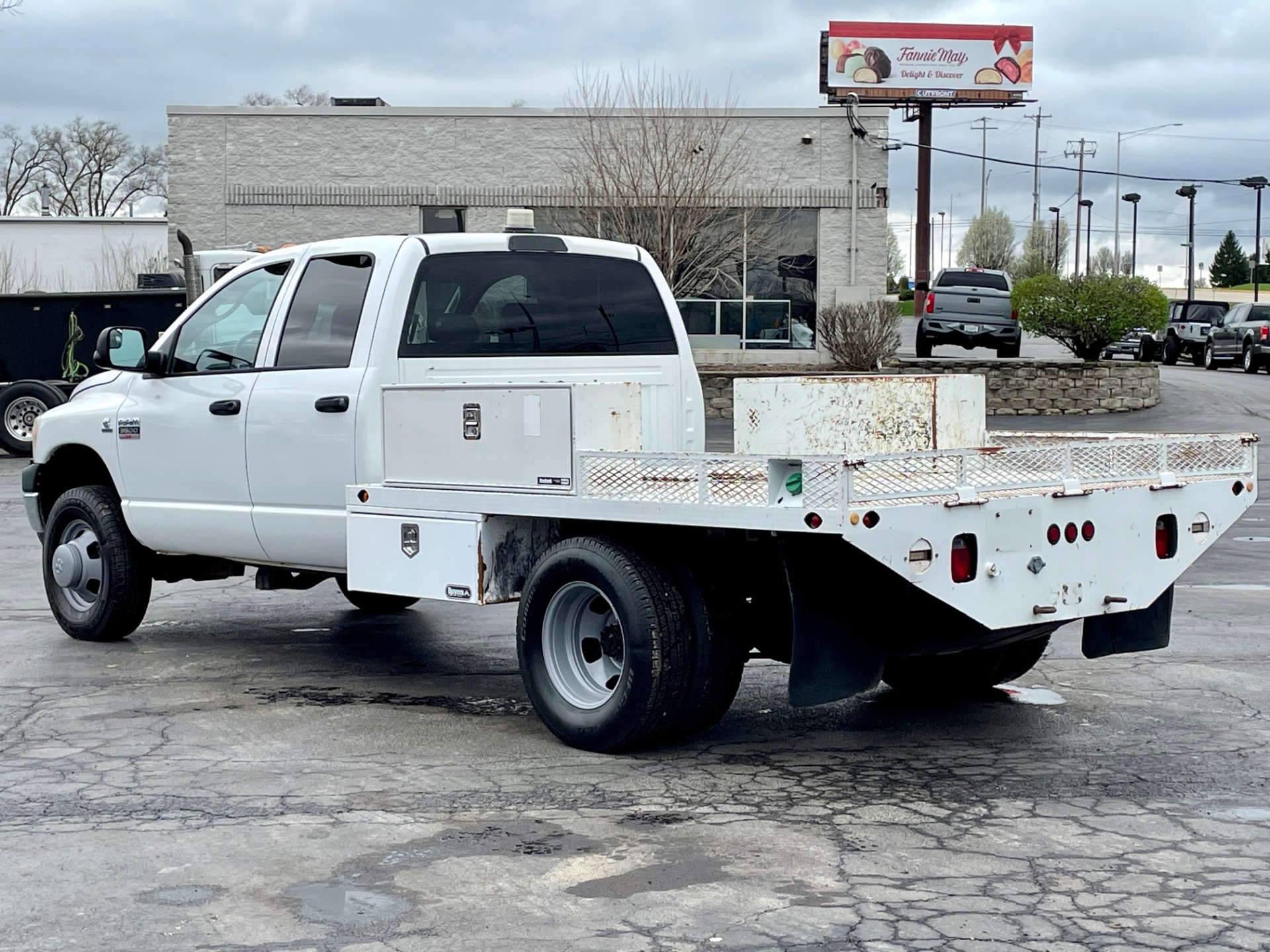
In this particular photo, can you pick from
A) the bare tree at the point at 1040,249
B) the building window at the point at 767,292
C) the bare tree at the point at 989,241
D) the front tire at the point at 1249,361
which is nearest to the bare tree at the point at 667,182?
the building window at the point at 767,292

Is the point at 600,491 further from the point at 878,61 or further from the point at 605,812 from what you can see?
the point at 878,61

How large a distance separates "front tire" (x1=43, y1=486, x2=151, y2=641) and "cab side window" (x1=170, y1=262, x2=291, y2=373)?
105 cm

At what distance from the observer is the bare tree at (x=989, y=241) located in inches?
5064

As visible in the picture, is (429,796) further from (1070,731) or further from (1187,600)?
(1187,600)

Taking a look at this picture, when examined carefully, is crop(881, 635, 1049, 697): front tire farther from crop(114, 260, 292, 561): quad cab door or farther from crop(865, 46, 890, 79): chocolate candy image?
crop(865, 46, 890, 79): chocolate candy image

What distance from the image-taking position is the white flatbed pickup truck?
226 inches

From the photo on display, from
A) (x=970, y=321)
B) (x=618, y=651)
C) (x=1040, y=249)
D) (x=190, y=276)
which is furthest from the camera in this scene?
(x=1040, y=249)

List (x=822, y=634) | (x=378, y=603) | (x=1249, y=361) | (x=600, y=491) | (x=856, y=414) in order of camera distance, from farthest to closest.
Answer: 1. (x=1249, y=361)
2. (x=378, y=603)
3. (x=856, y=414)
4. (x=600, y=491)
5. (x=822, y=634)

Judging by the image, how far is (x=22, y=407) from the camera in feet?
70.1

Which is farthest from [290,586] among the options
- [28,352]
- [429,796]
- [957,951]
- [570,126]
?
[570,126]

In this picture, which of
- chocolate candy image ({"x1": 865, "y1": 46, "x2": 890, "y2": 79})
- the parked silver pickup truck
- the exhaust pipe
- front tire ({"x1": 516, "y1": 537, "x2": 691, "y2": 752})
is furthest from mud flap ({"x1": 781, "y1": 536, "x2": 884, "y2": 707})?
chocolate candy image ({"x1": 865, "y1": 46, "x2": 890, "y2": 79})

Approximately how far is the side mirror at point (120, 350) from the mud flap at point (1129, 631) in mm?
5178

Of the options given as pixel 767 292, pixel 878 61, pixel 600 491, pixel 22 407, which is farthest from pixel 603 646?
pixel 878 61

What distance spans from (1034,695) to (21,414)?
56.8 feet
